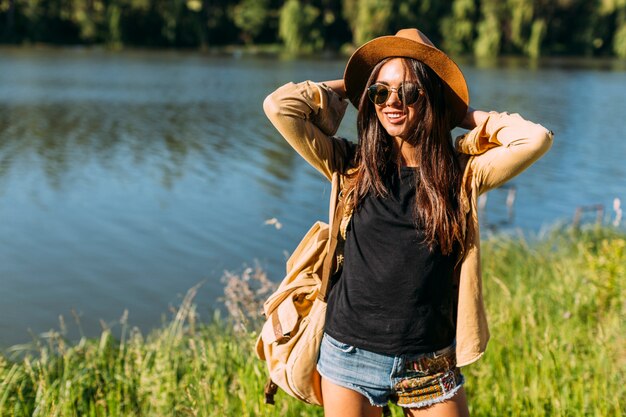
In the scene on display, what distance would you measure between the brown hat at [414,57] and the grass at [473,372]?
1.43m

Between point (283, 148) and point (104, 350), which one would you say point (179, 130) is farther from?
point (104, 350)

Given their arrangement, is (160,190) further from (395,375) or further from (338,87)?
(395,375)

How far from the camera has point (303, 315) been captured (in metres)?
2.23

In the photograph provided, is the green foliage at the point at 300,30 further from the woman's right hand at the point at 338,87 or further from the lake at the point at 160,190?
the woman's right hand at the point at 338,87

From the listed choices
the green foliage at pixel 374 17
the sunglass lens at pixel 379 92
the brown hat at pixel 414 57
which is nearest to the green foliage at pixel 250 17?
the green foliage at pixel 374 17

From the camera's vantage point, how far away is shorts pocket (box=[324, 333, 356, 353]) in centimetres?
206

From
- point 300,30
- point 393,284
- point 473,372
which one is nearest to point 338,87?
point 393,284

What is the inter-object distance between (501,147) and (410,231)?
1.14 feet

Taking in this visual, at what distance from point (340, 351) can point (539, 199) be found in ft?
33.3

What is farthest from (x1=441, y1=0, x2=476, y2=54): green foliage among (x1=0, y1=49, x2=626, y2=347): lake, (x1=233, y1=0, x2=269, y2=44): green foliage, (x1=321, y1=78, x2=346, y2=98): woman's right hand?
(x1=321, y1=78, x2=346, y2=98): woman's right hand

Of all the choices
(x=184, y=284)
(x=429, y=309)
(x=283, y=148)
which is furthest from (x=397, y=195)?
(x=283, y=148)

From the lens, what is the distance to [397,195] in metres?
2.09

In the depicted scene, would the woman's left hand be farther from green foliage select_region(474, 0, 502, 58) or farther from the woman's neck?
green foliage select_region(474, 0, 502, 58)

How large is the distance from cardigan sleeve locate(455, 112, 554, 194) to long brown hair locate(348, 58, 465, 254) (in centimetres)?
6
